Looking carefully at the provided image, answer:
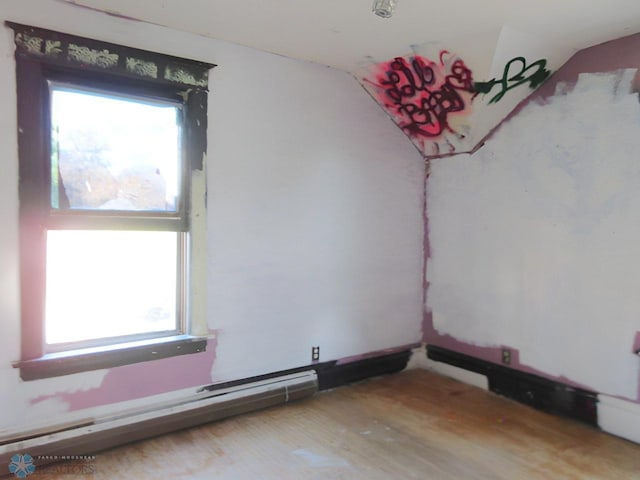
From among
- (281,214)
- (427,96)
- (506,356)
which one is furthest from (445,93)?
(506,356)

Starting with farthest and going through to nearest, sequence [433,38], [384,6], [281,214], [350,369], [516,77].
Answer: [350,369]
[281,214]
[516,77]
[433,38]
[384,6]

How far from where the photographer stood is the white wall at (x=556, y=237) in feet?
8.96

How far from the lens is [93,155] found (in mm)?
2523

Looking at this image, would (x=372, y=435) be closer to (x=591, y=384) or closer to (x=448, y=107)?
(x=591, y=384)

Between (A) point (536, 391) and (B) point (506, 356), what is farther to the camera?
(B) point (506, 356)

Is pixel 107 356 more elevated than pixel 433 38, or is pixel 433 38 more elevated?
pixel 433 38

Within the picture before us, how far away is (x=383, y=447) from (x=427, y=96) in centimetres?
239

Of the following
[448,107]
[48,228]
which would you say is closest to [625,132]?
[448,107]

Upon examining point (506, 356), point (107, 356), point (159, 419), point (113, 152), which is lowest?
point (159, 419)

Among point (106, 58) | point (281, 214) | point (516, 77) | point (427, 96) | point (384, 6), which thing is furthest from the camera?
point (427, 96)

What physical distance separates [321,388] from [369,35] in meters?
2.45

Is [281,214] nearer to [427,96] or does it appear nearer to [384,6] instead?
[427,96]

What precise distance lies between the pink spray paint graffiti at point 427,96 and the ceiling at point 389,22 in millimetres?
155

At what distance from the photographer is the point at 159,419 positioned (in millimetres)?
2641
